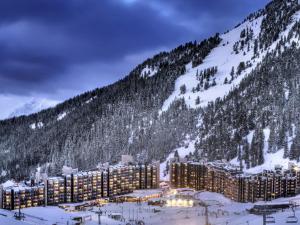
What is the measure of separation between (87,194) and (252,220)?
58959mm

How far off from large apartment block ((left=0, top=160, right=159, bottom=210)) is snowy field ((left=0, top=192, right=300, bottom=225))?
726cm

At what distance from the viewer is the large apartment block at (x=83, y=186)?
14700 centimetres

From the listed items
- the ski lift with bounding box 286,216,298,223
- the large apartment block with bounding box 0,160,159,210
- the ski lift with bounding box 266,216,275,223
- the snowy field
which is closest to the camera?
the ski lift with bounding box 286,216,298,223

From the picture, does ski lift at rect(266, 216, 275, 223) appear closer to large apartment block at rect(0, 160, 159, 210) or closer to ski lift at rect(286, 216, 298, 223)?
ski lift at rect(286, 216, 298, 223)

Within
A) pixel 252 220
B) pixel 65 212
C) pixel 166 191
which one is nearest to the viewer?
pixel 252 220

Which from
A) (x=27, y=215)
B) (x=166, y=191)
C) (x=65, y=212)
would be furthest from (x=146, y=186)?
(x=27, y=215)

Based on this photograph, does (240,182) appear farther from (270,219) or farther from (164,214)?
(270,219)

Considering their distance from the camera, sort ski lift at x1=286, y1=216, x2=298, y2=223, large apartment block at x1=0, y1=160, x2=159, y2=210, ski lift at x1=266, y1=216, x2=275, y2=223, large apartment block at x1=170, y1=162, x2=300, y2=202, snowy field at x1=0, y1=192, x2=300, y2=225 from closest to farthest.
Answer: ski lift at x1=286, y1=216, x2=298, y2=223, ski lift at x1=266, y1=216, x2=275, y2=223, snowy field at x1=0, y1=192, x2=300, y2=225, large apartment block at x1=0, y1=160, x2=159, y2=210, large apartment block at x1=170, y1=162, x2=300, y2=202

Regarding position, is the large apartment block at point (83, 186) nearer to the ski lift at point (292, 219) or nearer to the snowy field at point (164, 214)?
the snowy field at point (164, 214)

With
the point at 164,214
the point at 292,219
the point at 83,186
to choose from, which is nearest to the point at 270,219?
the point at 292,219

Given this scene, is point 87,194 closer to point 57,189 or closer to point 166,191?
point 57,189

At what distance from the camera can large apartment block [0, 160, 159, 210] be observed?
482 ft

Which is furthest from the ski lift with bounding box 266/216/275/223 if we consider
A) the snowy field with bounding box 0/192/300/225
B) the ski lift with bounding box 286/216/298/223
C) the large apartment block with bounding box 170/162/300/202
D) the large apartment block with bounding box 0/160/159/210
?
the large apartment block with bounding box 0/160/159/210

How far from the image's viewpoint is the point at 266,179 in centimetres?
15138
